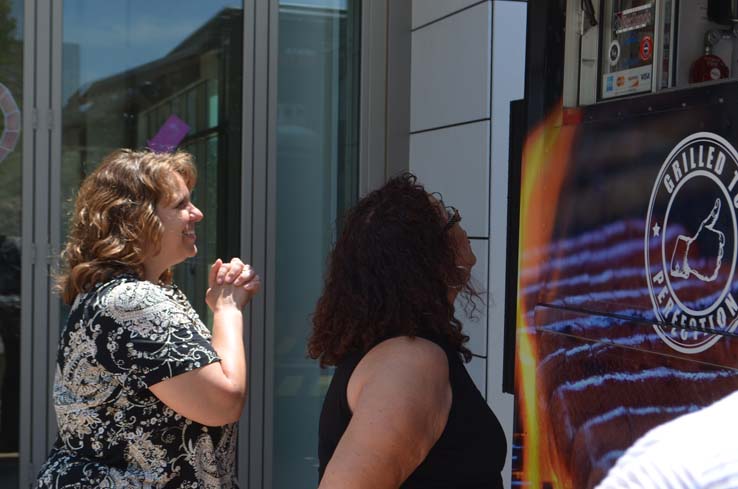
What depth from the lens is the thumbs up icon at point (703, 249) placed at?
204 centimetres

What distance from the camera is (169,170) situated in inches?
96.6

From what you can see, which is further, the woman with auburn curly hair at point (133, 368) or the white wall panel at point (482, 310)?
the white wall panel at point (482, 310)

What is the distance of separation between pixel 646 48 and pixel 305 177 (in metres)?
2.76

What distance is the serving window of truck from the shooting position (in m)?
2.37

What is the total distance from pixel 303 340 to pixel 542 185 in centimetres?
249

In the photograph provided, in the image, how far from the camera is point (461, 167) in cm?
454

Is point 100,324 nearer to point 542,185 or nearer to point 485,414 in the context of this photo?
point 485,414

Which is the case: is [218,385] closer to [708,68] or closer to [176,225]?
[176,225]

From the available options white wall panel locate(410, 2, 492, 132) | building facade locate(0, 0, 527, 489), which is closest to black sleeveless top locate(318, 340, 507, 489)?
building facade locate(0, 0, 527, 489)

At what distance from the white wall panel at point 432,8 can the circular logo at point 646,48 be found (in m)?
2.05

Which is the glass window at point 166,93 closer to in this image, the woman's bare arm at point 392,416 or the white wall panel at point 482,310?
the white wall panel at point 482,310

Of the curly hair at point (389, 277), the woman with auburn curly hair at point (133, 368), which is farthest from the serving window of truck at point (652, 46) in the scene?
the woman with auburn curly hair at point (133, 368)

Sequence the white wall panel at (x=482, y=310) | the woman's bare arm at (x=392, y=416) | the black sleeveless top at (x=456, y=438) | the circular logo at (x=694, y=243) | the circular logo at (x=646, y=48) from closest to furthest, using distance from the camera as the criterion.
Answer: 1. the woman's bare arm at (x=392, y=416)
2. the black sleeveless top at (x=456, y=438)
3. the circular logo at (x=694, y=243)
4. the circular logo at (x=646, y=48)
5. the white wall panel at (x=482, y=310)

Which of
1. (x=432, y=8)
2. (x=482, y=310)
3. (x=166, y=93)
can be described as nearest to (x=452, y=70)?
(x=432, y=8)
